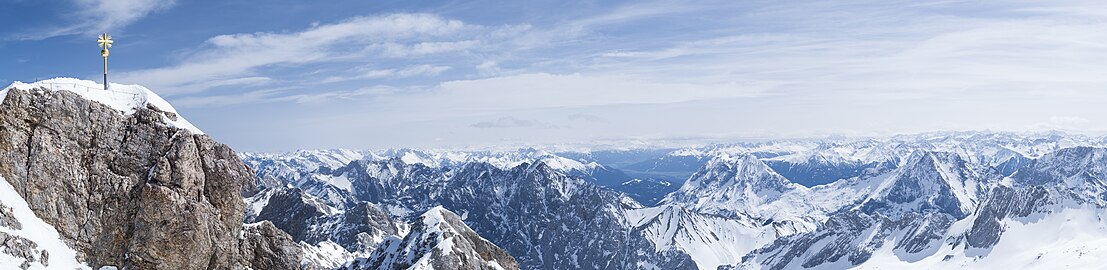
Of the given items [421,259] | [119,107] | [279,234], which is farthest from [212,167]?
[421,259]

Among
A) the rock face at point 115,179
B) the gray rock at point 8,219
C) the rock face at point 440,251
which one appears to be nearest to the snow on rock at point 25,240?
the gray rock at point 8,219

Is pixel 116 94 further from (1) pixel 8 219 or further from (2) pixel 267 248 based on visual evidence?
(2) pixel 267 248

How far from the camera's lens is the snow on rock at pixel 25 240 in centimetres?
6209

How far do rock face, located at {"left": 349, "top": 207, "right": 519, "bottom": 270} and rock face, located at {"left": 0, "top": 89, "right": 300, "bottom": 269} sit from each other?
1778 inches

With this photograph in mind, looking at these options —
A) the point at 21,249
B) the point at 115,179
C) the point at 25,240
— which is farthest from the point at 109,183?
the point at 21,249

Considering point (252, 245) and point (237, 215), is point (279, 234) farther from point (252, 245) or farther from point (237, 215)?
point (237, 215)

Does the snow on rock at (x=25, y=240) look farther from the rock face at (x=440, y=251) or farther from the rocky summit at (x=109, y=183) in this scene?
Result: the rock face at (x=440, y=251)

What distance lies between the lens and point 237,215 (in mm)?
76062

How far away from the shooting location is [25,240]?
62.8 meters

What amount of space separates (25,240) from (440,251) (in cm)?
6006

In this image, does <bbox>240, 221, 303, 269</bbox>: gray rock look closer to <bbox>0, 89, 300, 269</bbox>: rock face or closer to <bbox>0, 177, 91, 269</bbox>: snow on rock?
<bbox>0, 89, 300, 269</bbox>: rock face

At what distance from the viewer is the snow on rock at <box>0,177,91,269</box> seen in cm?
6209

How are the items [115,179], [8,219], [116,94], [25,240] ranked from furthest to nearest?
[116,94] < [115,179] < [25,240] < [8,219]

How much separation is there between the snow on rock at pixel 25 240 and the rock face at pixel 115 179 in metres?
0.77
